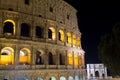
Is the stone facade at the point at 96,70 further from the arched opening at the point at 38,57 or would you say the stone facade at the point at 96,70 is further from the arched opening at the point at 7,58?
the arched opening at the point at 7,58

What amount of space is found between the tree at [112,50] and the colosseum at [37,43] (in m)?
9.62

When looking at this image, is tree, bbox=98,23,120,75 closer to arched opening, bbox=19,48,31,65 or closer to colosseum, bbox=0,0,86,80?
colosseum, bbox=0,0,86,80

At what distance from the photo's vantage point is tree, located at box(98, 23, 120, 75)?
48.4ft

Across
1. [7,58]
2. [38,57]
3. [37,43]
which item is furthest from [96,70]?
[7,58]

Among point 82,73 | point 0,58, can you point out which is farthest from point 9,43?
point 82,73

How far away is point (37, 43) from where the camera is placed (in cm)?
2442


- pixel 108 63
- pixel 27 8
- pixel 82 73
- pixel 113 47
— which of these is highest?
pixel 27 8

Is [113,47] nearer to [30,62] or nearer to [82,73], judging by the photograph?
[30,62]

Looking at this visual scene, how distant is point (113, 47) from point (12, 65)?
1097 centimetres

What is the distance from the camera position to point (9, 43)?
73.0 feet

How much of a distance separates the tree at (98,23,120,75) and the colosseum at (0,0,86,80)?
31.6ft

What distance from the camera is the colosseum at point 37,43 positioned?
2253 cm

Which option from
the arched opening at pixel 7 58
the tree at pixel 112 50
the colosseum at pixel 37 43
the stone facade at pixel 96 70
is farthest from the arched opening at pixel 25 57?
the stone facade at pixel 96 70

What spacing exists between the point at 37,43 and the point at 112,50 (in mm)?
10824
